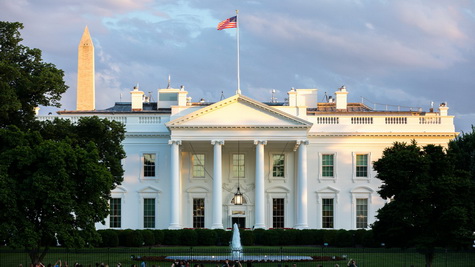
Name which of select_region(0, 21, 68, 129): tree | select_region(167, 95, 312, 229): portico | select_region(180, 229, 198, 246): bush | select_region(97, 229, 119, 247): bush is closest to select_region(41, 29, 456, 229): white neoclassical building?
select_region(167, 95, 312, 229): portico

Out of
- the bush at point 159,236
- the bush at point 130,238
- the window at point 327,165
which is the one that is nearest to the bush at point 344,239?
the window at point 327,165

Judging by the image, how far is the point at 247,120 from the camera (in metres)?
67.6

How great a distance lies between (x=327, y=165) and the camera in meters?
71.2

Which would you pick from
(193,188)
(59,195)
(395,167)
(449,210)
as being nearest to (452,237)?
(449,210)

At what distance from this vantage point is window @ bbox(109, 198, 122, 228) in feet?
231

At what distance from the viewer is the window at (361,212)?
232 ft

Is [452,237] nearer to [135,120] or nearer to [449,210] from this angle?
[449,210]

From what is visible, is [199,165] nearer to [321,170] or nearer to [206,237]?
[206,237]

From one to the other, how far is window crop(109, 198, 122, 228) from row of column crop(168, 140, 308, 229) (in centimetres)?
508

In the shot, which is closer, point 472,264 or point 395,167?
point 395,167

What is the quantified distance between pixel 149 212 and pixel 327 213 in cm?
1364

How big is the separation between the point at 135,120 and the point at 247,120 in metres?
9.21

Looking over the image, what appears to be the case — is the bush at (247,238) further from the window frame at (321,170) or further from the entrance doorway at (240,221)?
the window frame at (321,170)

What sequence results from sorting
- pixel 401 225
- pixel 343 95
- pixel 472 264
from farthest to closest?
pixel 343 95, pixel 472 264, pixel 401 225
